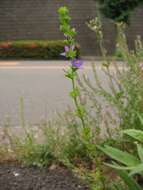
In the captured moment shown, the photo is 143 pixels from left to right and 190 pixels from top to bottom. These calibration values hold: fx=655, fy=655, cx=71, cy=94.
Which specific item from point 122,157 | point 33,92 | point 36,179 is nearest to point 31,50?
point 33,92

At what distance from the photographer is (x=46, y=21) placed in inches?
1160

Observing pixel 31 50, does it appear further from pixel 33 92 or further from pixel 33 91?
pixel 33 92

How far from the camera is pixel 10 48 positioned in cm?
2536

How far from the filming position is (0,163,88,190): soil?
166 inches

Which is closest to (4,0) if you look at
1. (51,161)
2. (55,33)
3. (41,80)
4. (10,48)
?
(55,33)

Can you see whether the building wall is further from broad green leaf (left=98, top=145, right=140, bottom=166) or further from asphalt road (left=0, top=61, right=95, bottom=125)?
broad green leaf (left=98, top=145, right=140, bottom=166)

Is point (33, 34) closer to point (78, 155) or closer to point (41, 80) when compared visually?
point (41, 80)

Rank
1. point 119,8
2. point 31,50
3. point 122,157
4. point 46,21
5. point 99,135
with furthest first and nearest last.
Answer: point 46,21 < point 119,8 < point 31,50 < point 99,135 < point 122,157

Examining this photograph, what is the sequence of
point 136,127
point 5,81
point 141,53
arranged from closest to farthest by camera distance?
point 136,127 → point 141,53 → point 5,81

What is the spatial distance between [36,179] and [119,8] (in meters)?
22.8

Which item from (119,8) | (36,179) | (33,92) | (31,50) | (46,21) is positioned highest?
(119,8)

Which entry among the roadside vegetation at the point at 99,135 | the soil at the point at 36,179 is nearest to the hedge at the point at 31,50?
the roadside vegetation at the point at 99,135

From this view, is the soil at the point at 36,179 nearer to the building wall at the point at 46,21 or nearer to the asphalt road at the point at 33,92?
the asphalt road at the point at 33,92

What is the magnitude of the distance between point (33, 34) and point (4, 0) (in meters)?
2.01
